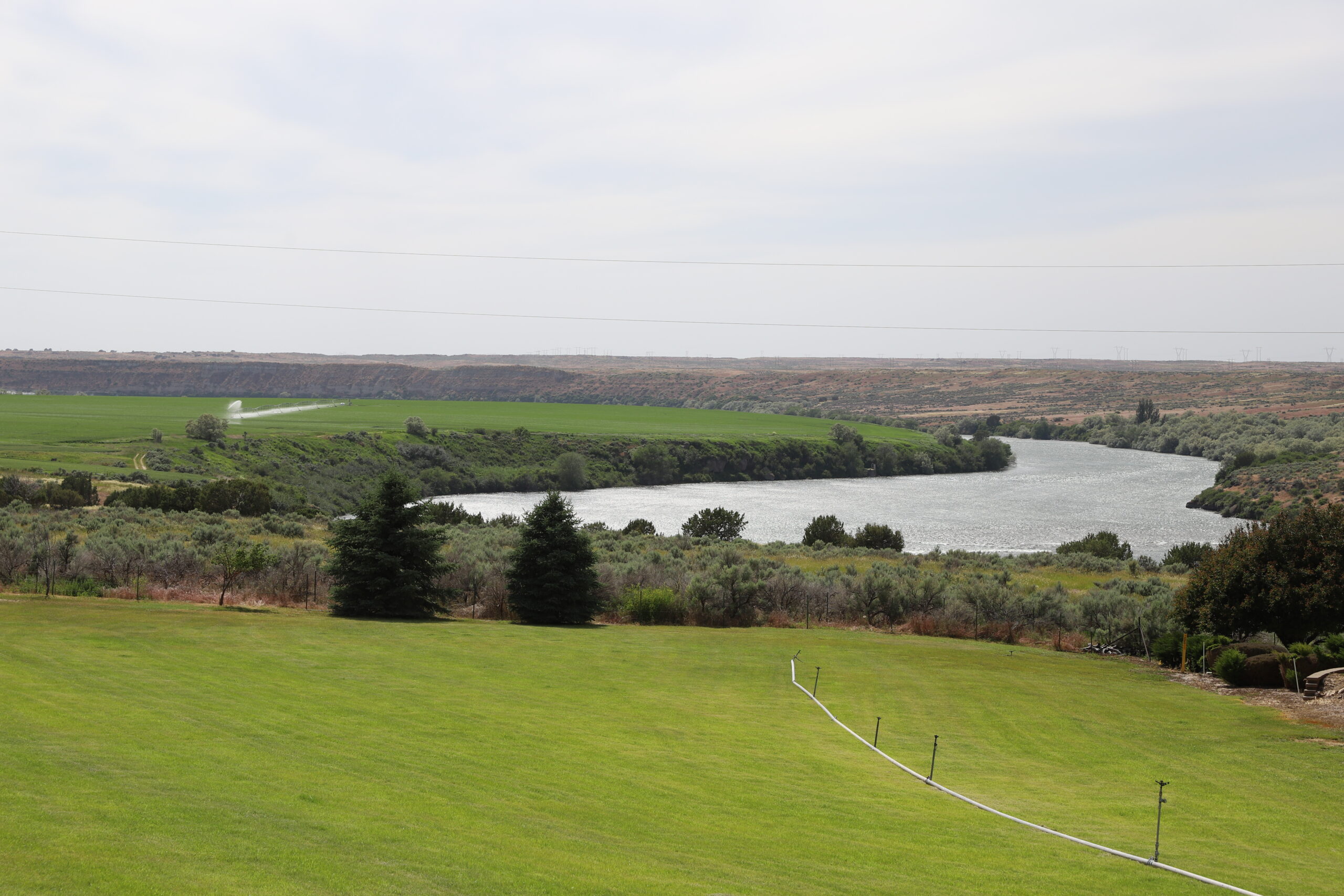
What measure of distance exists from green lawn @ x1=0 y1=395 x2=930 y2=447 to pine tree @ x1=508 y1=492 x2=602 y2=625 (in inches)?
2881

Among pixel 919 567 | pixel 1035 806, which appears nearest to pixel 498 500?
pixel 919 567

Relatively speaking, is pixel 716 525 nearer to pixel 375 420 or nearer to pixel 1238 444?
pixel 375 420

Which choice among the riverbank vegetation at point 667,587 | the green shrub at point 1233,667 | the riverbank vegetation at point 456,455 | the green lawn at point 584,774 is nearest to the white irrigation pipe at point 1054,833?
the green lawn at point 584,774

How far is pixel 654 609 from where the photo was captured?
32.8 m

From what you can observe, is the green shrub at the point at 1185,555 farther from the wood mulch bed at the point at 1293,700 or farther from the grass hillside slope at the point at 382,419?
the grass hillside slope at the point at 382,419

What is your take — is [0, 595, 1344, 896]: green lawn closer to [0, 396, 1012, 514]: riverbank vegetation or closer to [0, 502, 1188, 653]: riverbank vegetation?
[0, 502, 1188, 653]: riverbank vegetation

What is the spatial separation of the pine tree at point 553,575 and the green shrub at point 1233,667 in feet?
55.6

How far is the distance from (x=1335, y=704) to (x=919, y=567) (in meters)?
26.5

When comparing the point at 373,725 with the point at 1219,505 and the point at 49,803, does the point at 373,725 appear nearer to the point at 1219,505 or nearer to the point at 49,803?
the point at 49,803

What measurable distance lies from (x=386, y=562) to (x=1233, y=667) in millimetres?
21878

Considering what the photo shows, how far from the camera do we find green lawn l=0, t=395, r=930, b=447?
104125mm

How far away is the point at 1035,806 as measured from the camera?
44.1 feet

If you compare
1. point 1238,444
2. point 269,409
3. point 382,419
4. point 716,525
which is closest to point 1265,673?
point 716,525

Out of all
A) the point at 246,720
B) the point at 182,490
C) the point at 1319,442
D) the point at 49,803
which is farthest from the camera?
the point at 1319,442
